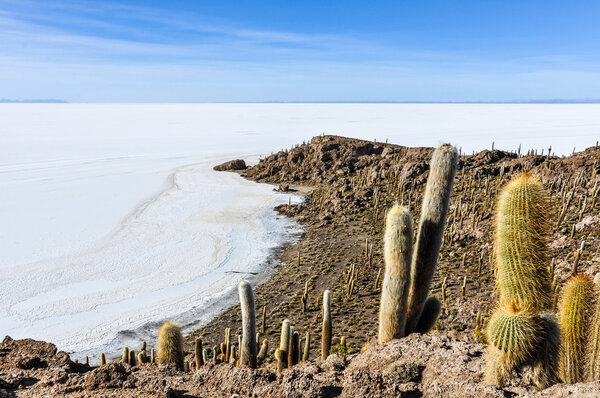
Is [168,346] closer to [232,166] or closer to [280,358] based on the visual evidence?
[280,358]

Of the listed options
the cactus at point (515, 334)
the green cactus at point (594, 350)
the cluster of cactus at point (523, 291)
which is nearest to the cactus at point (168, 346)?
the cluster of cactus at point (523, 291)

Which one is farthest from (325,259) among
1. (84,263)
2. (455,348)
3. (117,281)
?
(455,348)

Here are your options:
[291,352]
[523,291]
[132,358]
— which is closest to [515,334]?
[523,291]

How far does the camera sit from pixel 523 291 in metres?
4.44

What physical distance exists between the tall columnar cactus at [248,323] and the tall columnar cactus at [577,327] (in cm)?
426

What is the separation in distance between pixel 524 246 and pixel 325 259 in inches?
495

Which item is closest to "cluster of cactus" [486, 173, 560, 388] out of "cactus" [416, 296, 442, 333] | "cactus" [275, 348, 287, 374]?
"cactus" [416, 296, 442, 333]

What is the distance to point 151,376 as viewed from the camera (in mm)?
5848

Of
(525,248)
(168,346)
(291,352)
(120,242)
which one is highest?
(525,248)

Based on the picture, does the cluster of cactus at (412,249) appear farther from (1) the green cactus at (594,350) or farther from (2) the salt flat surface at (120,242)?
(1) the green cactus at (594,350)

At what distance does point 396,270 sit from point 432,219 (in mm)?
879

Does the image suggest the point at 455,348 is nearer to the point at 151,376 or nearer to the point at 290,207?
the point at 151,376

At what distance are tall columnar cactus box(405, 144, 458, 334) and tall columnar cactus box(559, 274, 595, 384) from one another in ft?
5.95

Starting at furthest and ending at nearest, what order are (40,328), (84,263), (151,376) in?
(84,263)
(40,328)
(151,376)
